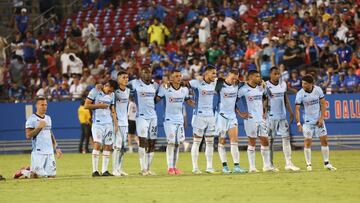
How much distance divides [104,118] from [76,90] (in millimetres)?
15837

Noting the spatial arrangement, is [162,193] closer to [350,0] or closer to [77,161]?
[77,161]

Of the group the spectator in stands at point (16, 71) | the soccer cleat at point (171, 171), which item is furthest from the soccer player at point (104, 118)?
the spectator in stands at point (16, 71)

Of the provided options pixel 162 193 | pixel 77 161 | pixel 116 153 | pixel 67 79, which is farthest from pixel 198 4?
pixel 162 193

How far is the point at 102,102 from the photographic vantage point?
22422 mm

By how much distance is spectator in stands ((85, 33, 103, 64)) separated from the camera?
4069cm

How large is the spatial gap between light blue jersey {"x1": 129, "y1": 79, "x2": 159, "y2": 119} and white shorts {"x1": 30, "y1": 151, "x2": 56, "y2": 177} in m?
2.42

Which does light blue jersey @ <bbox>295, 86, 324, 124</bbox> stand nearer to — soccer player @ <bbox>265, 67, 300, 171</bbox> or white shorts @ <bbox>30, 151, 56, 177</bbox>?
soccer player @ <bbox>265, 67, 300, 171</bbox>

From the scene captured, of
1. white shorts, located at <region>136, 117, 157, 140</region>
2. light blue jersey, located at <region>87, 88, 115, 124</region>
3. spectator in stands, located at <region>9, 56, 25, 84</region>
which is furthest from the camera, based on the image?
spectator in stands, located at <region>9, 56, 25, 84</region>

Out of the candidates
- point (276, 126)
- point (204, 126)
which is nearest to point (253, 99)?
point (276, 126)

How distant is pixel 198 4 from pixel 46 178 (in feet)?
68.1

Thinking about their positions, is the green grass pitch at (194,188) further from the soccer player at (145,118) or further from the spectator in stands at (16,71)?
the spectator in stands at (16,71)

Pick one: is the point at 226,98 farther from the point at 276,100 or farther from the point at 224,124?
the point at 276,100

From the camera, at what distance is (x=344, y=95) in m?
33.7

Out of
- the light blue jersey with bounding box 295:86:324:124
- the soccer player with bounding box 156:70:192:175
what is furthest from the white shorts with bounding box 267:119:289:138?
the soccer player with bounding box 156:70:192:175
